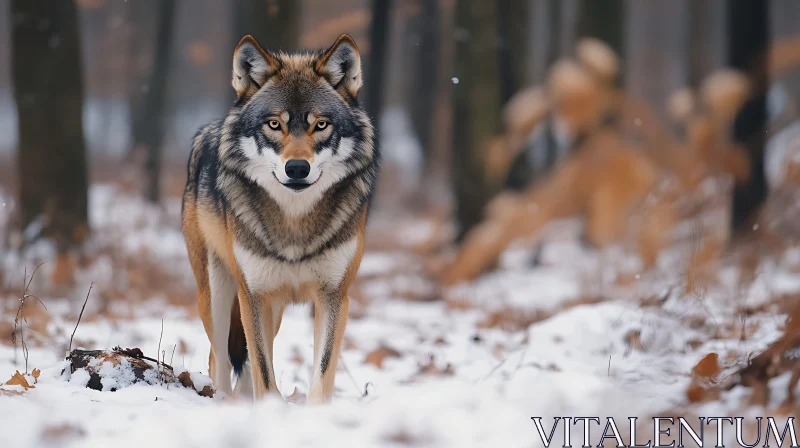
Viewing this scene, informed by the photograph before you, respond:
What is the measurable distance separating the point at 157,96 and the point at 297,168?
1509 centimetres

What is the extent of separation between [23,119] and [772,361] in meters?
8.49

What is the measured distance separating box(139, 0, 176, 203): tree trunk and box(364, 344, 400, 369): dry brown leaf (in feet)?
39.9

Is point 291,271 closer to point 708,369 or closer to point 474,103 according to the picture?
point 708,369

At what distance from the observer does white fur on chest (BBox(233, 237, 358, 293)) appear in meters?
3.85

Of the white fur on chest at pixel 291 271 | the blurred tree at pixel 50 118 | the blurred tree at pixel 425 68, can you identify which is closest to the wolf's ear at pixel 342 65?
the white fur on chest at pixel 291 271

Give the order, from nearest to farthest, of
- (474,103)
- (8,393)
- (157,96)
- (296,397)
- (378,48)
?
(8,393) < (296,397) < (474,103) < (378,48) < (157,96)

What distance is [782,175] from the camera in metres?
1.84

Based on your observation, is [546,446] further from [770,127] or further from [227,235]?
[227,235]

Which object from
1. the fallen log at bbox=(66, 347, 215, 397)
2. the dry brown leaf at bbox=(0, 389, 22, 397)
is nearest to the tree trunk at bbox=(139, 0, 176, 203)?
the fallen log at bbox=(66, 347, 215, 397)

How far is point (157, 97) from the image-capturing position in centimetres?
1739

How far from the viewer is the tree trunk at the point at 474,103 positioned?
34.1 ft

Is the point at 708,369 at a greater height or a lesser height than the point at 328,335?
lesser

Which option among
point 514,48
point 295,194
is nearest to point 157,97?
point 514,48

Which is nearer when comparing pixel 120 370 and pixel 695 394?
pixel 695 394
